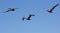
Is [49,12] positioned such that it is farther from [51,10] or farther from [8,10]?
[8,10]

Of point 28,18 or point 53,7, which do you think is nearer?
point 53,7

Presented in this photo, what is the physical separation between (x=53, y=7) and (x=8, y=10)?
732 centimetres

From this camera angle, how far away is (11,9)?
54.9 metres

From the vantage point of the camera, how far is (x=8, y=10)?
53.0 meters

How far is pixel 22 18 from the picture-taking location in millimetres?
56562

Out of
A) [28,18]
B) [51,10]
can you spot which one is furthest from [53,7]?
[28,18]

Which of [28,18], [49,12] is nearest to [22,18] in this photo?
[28,18]

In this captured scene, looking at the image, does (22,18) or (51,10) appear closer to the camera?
(51,10)

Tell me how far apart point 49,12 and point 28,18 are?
17.5 feet

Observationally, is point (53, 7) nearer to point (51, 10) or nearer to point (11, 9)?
point (51, 10)

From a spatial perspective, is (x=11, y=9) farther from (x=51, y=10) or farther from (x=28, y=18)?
(x=51, y=10)

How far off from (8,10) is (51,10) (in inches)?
268

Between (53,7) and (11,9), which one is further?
(11,9)

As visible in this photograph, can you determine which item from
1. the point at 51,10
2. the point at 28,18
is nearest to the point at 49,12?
the point at 51,10
